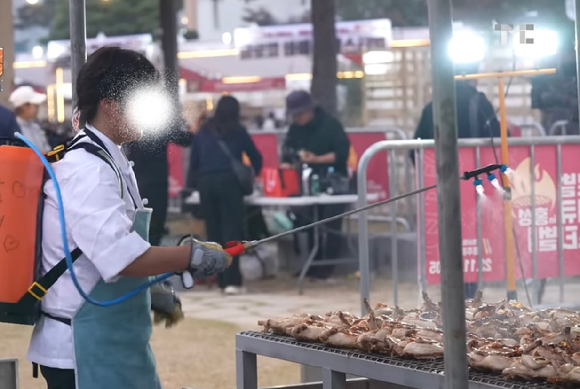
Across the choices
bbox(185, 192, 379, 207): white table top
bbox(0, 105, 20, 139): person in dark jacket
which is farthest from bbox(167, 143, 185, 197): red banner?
bbox(0, 105, 20, 139): person in dark jacket

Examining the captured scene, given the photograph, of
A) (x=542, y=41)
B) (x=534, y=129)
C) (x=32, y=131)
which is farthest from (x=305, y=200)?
(x=542, y=41)

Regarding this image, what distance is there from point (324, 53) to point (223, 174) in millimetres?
4499

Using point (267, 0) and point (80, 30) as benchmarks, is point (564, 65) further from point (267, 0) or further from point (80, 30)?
point (267, 0)

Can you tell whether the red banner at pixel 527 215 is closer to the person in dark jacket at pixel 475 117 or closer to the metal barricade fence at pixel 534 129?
the person in dark jacket at pixel 475 117

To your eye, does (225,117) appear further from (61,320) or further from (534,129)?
(61,320)

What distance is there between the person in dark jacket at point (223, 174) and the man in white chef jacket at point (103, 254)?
7522 mm

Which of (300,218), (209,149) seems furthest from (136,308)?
(300,218)

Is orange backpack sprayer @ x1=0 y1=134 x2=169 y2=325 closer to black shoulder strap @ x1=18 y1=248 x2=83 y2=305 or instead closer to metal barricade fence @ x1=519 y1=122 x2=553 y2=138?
black shoulder strap @ x1=18 y1=248 x2=83 y2=305

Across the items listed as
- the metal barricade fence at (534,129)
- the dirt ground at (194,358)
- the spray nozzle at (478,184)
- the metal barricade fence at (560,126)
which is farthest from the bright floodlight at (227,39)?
the spray nozzle at (478,184)

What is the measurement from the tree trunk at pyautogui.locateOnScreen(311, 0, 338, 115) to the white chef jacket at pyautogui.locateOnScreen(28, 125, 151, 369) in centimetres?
1172

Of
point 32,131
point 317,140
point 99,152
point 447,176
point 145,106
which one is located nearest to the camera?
point 447,176

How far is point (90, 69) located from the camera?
10.3 feet

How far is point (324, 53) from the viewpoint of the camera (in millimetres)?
14906

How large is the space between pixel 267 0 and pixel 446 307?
22239 millimetres
